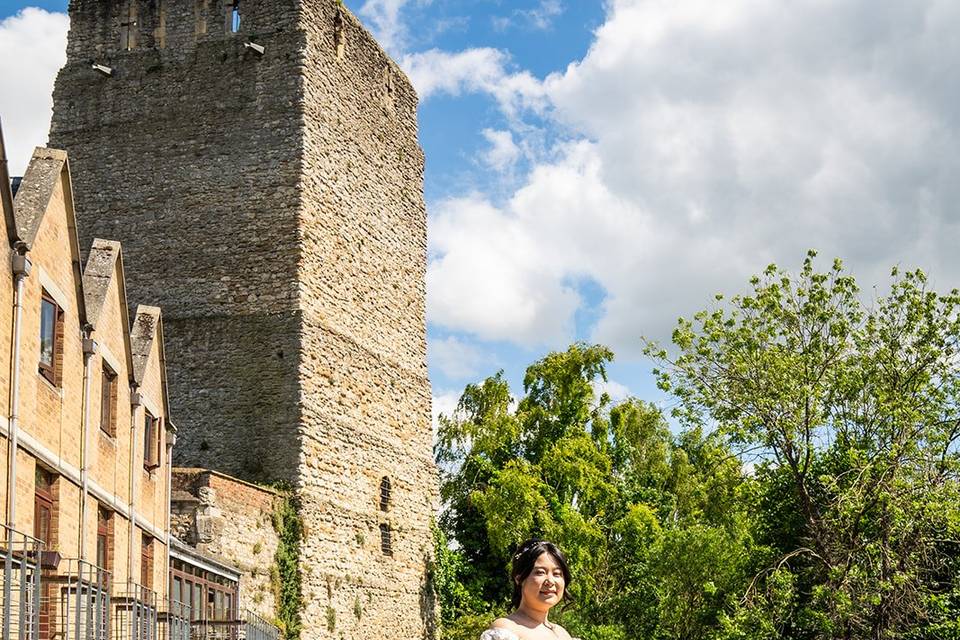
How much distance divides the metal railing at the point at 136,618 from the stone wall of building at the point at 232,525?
8.28 m

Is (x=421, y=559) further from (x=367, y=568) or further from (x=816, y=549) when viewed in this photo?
(x=816, y=549)

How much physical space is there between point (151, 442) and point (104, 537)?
3.80 m

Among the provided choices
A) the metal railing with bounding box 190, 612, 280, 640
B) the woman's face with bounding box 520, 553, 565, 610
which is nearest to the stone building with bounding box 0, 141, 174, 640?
the metal railing with bounding box 190, 612, 280, 640

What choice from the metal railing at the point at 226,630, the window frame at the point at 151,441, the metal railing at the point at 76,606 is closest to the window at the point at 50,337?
the metal railing at the point at 76,606

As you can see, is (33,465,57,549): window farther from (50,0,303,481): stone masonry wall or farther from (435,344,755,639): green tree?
(435,344,755,639): green tree

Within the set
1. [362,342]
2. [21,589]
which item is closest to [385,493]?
[362,342]

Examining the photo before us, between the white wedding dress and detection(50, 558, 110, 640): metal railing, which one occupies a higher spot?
detection(50, 558, 110, 640): metal railing

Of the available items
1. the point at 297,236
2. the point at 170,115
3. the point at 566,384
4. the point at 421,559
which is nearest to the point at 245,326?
the point at 297,236

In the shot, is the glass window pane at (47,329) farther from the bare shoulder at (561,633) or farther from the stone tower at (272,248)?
the stone tower at (272,248)

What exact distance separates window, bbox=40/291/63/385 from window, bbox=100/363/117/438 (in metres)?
2.21

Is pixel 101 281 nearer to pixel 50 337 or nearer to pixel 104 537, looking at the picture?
pixel 50 337

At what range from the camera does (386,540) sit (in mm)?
32938

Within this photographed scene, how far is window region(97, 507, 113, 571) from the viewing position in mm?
18031

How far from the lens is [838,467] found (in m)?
26.7
